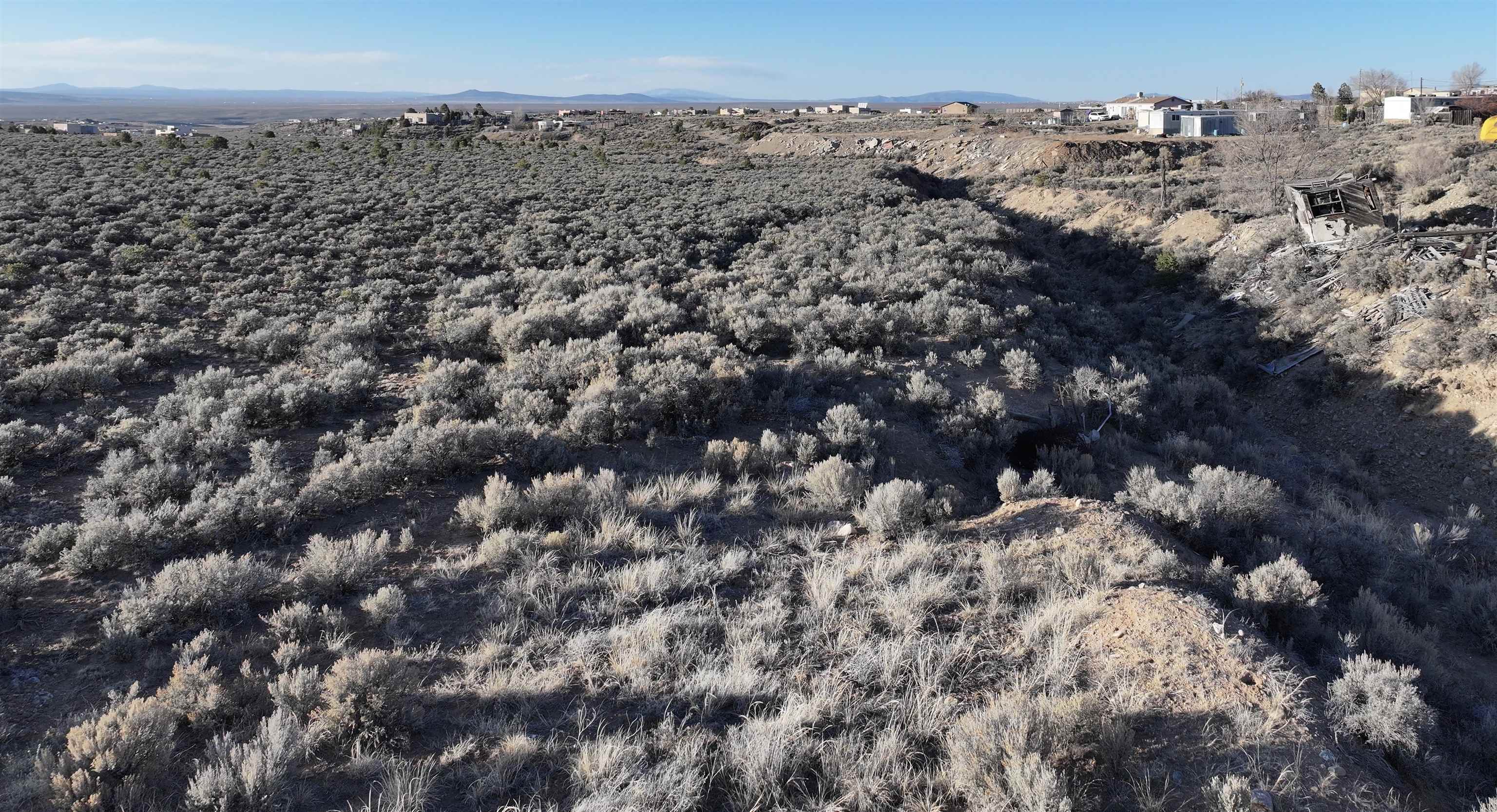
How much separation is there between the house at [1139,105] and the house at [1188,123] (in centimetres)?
1005

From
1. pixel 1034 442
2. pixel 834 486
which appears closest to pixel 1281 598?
pixel 834 486

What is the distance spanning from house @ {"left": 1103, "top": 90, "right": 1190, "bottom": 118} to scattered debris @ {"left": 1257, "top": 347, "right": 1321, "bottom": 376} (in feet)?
188

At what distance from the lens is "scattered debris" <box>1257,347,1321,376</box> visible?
1470cm

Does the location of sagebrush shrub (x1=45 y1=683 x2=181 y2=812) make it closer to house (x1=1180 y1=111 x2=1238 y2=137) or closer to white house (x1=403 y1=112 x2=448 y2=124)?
house (x1=1180 y1=111 x2=1238 y2=137)

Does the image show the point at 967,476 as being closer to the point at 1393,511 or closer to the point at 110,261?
the point at 1393,511

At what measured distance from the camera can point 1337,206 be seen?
1747cm

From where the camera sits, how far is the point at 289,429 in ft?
25.7

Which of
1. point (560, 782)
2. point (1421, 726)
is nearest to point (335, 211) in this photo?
point (560, 782)

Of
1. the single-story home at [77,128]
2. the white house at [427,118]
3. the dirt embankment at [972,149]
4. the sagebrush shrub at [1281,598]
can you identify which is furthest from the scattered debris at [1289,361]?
the single-story home at [77,128]

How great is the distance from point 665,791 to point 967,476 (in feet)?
17.7

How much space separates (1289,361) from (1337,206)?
18.6 feet

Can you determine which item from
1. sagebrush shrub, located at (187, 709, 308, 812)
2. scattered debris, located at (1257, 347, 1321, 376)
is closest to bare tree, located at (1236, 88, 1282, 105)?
scattered debris, located at (1257, 347, 1321, 376)

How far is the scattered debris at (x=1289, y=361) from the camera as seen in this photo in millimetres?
14695

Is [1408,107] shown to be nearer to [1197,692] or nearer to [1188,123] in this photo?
[1188,123]
